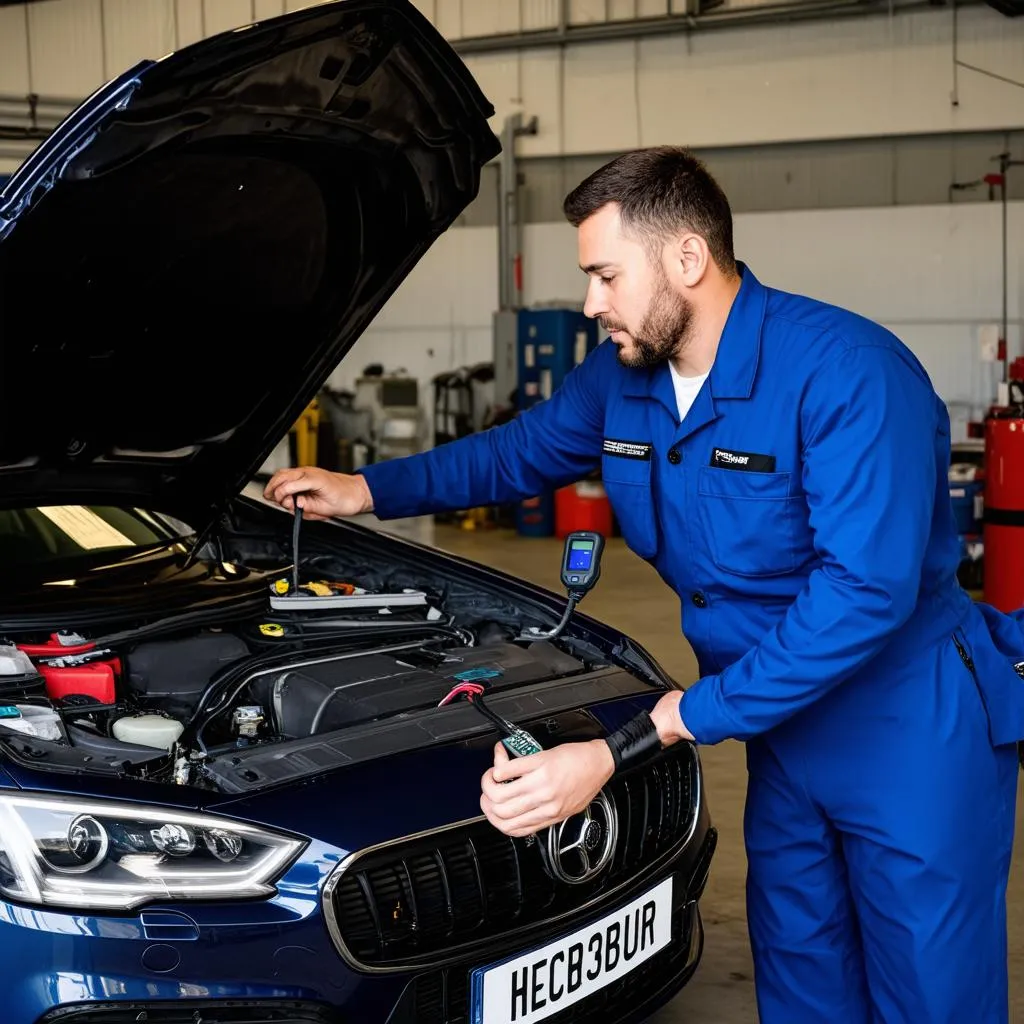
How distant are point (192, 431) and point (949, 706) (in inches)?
57.0

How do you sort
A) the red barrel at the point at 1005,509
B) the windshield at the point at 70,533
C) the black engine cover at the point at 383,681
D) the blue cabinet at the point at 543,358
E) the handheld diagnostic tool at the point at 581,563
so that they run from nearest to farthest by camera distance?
the black engine cover at the point at 383,681
the handheld diagnostic tool at the point at 581,563
the windshield at the point at 70,533
the red barrel at the point at 1005,509
the blue cabinet at the point at 543,358

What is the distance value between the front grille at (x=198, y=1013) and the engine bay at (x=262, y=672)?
27 centimetres

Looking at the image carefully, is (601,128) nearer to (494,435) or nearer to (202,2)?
(202,2)

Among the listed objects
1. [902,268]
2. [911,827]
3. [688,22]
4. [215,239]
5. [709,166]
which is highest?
[688,22]

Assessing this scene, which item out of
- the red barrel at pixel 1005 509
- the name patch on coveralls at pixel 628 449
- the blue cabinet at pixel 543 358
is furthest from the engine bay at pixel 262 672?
the blue cabinet at pixel 543 358

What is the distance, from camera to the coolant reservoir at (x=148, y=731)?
1817mm

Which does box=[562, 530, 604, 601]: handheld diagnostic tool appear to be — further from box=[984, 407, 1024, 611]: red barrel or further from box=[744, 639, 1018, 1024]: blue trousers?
box=[984, 407, 1024, 611]: red barrel

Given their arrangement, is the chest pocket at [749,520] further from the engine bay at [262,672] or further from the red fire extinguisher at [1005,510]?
the red fire extinguisher at [1005,510]

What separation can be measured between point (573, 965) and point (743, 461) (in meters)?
0.71

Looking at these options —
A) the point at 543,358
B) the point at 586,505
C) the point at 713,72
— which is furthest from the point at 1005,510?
the point at 713,72

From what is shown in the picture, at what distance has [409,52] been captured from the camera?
1827 mm

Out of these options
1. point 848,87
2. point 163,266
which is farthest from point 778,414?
point 848,87

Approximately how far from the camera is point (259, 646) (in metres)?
2.19

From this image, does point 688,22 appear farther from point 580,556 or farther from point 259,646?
point 259,646
